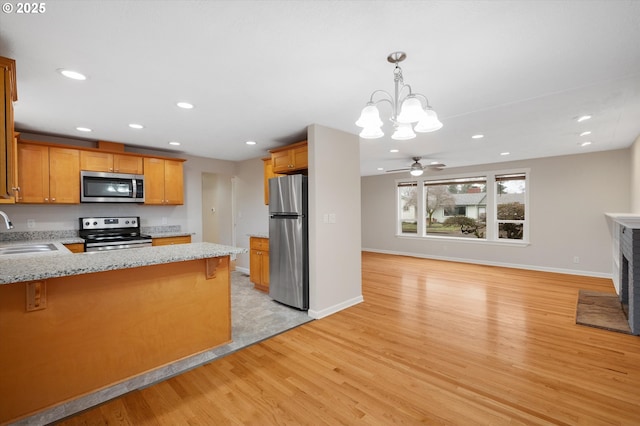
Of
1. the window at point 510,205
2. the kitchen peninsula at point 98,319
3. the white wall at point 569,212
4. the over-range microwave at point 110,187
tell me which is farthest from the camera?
the window at point 510,205

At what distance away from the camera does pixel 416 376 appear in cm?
227

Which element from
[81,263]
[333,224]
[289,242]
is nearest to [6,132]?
[81,263]

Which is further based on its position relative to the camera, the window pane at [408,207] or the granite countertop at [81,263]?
the window pane at [408,207]

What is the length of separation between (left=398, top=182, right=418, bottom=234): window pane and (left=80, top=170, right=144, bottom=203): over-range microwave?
6477 millimetres

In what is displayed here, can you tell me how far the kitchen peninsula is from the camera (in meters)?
1.80

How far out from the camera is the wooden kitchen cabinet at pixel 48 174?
3.62m

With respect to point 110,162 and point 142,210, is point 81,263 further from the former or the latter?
point 142,210

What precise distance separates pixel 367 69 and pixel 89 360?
9.80ft

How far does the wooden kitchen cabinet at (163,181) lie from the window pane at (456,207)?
6101 millimetres

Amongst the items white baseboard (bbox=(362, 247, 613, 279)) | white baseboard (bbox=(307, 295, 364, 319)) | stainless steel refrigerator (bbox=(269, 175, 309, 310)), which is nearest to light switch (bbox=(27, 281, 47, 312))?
stainless steel refrigerator (bbox=(269, 175, 309, 310))

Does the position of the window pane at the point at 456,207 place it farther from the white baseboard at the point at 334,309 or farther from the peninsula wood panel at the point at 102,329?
the peninsula wood panel at the point at 102,329

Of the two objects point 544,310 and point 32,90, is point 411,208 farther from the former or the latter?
point 32,90

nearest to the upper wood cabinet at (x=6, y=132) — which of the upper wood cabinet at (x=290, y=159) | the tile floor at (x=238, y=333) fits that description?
the tile floor at (x=238, y=333)

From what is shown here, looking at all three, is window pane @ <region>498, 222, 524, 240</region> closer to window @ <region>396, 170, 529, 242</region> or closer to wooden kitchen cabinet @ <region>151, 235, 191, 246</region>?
window @ <region>396, 170, 529, 242</region>
